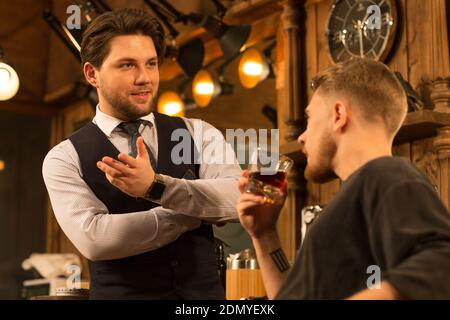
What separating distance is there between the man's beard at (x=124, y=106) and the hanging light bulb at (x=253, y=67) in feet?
10.5

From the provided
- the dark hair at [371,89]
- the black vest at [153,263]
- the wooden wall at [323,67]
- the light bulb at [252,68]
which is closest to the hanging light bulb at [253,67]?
the light bulb at [252,68]

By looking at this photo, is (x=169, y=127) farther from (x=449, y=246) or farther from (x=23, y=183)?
(x=23, y=183)

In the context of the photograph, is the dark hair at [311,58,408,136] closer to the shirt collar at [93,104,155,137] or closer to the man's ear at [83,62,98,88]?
the shirt collar at [93,104,155,137]

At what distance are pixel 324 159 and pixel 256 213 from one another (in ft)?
0.68

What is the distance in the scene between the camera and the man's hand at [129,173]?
6.07 feet

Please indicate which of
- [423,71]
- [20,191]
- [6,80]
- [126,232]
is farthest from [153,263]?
[20,191]

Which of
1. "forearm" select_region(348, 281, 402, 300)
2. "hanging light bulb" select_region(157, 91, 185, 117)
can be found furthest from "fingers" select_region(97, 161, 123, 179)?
"hanging light bulb" select_region(157, 91, 185, 117)

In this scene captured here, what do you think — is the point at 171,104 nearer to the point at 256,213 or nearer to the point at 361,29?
the point at 361,29

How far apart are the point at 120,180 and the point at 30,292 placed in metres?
4.79

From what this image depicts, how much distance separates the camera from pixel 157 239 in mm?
1969

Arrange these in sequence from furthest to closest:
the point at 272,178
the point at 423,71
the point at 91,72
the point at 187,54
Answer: the point at 187,54 < the point at 423,71 < the point at 91,72 < the point at 272,178

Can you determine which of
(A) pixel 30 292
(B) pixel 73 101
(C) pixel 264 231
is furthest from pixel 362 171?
(B) pixel 73 101

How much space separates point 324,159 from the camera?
158 centimetres

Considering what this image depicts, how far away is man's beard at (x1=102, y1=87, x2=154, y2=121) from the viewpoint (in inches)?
82.9
